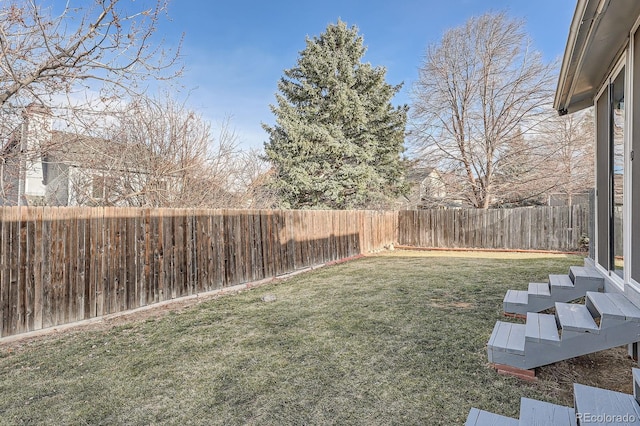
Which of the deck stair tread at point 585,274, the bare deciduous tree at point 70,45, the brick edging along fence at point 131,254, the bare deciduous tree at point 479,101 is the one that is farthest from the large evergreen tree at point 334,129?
the deck stair tread at point 585,274

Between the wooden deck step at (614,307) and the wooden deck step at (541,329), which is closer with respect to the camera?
the wooden deck step at (614,307)

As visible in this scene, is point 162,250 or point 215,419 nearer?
point 215,419

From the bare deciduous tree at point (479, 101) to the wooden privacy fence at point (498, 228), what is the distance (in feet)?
6.79

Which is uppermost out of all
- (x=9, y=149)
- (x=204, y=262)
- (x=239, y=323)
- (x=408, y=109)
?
(x=408, y=109)

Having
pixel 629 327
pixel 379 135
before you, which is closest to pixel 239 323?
A: pixel 629 327

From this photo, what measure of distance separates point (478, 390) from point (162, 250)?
4.36 m

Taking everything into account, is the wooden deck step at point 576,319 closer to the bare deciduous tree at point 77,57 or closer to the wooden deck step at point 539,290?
the wooden deck step at point 539,290

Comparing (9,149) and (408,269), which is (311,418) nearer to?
(9,149)

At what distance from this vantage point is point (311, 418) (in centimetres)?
207

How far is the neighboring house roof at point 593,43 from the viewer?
241cm

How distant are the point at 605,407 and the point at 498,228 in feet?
35.5

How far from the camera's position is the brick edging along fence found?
3.55m

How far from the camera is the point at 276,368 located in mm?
2760

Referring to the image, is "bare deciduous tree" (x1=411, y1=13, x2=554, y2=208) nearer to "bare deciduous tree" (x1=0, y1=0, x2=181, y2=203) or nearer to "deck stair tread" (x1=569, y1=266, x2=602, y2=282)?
"deck stair tread" (x1=569, y1=266, x2=602, y2=282)
